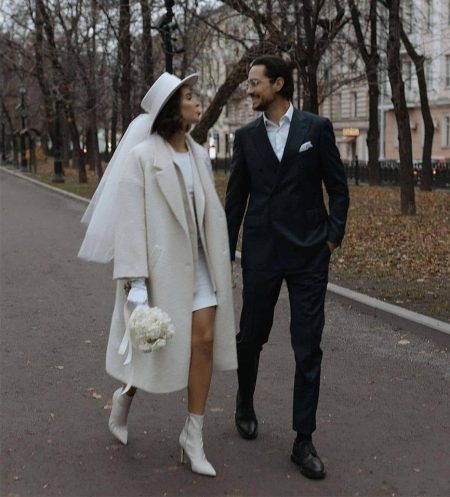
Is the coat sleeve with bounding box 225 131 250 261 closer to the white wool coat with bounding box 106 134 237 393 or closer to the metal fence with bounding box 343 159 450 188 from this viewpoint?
the white wool coat with bounding box 106 134 237 393

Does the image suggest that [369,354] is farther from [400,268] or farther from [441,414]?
[400,268]

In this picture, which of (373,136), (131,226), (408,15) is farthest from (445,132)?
(131,226)

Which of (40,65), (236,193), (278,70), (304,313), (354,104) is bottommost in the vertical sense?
(304,313)

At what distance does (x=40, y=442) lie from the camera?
5336 millimetres

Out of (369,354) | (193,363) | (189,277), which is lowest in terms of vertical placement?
(369,354)

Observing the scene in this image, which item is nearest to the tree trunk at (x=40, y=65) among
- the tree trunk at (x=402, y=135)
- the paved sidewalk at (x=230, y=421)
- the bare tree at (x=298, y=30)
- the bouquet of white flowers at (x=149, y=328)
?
the bare tree at (x=298, y=30)

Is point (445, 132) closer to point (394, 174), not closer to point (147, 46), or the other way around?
point (394, 174)

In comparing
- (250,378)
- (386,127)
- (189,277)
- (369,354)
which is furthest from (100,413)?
(386,127)

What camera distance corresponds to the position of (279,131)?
4.92 m

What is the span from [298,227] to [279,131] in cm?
49

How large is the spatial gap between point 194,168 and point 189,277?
52 centimetres

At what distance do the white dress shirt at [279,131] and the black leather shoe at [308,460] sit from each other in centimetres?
141

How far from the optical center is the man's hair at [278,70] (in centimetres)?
483

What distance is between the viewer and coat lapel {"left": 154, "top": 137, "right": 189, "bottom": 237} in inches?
180
